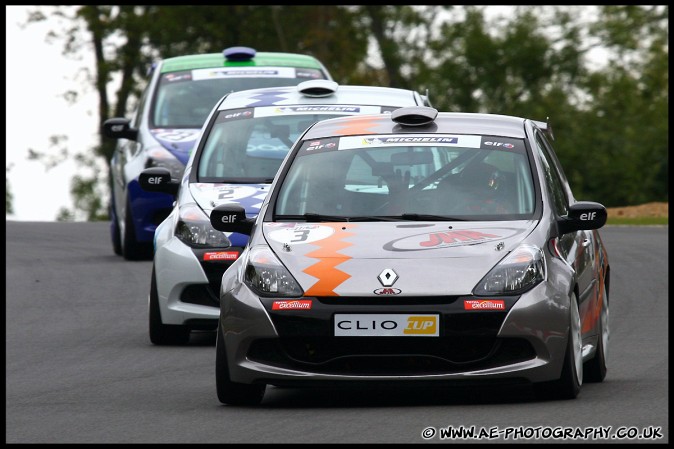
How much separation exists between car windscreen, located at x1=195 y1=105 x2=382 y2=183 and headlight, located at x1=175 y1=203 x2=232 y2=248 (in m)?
0.65

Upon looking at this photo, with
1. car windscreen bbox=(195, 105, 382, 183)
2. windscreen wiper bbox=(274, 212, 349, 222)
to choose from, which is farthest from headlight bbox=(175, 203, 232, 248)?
windscreen wiper bbox=(274, 212, 349, 222)

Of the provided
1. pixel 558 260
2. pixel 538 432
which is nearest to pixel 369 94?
pixel 558 260

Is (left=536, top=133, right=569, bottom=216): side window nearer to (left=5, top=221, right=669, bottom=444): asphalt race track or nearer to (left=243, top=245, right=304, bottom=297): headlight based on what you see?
(left=5, top=221, right=669, bottom=444): asphalt race track

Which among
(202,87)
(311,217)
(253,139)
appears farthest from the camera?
(202,87)

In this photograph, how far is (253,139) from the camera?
13.0 m

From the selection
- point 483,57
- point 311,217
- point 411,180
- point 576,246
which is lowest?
point 483,57

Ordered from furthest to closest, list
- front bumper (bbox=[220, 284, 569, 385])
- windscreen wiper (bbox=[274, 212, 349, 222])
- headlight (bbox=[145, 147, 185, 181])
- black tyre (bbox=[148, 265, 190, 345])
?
headlight (bbox=[145, 147, 185, 181]), black tyre (bbox=[148, 265, 190, 345]), windscreen wiper (bbox=[274, 212, 349, 222]), front bumper (bbox=[220, 284, 569, 385])

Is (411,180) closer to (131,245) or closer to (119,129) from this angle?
(119,129)

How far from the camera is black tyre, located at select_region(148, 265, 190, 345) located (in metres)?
11.6

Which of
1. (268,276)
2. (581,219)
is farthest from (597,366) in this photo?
(268,276)

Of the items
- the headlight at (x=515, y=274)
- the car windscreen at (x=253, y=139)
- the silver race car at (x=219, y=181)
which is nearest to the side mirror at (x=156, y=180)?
the silver race car at (x=219, y=181)

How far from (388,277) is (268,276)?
623 millimetres

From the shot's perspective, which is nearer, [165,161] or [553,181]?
[553,181]

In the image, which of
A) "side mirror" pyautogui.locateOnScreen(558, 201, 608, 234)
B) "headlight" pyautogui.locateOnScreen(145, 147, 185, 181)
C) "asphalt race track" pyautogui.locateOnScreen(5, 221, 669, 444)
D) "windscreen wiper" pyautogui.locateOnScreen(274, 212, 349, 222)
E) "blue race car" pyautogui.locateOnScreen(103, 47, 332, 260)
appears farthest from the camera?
"blue race car" pyautogui.locateOnScreen(103, 47, 332, 260)
